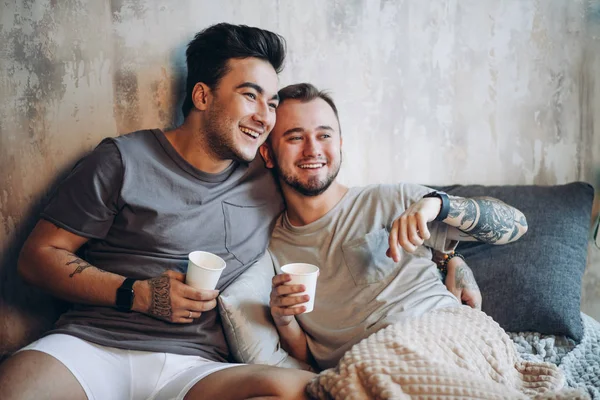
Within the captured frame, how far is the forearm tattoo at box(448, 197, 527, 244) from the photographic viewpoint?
1.78 meters

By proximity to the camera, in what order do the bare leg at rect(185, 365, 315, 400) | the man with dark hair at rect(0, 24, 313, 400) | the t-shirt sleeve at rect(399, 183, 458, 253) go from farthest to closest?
the t-shirt sleeve at rect(399, 183, 458, 253)
the man with dark hair at rect(0, 24, 313, 400)
the bare leg at rect(185, 365, 315, 400)

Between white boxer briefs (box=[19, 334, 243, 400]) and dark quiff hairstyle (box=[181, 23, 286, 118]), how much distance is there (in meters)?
0.94

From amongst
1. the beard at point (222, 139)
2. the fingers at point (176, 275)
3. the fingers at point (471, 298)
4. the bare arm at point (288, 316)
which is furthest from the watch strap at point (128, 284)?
the fingers at point (471, 298)

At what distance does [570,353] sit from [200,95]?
163 centimetres

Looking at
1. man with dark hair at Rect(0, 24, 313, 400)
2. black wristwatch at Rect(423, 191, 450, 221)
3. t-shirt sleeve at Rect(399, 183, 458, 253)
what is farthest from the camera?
t-shirt sleeve at Rect(399, 183, 458, 253)

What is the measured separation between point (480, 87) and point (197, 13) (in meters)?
1.37

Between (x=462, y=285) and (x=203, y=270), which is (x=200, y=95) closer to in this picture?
(x=203, y=270)

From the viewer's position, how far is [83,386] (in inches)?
58.1

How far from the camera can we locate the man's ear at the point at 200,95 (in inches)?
76.8

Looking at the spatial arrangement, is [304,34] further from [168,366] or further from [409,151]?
[168,366]

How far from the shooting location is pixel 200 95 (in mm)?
1957

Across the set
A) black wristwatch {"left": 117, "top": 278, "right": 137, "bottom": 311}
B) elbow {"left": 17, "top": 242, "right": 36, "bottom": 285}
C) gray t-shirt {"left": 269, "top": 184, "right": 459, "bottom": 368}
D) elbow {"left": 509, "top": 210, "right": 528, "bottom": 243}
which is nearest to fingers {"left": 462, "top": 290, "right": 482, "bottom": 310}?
gray t-shirt {"left": 269, "top": 184, "right": 459, "bottom": 368}

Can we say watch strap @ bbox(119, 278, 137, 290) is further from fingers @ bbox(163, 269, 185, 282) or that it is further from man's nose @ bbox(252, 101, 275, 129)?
man's nose @ bbox(252, 101, 275, 129)

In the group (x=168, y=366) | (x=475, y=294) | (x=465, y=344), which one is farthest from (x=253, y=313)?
(x=475, y=294)
